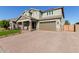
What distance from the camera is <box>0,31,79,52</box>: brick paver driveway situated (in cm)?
507

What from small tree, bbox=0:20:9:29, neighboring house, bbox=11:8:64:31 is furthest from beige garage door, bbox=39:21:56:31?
small tree, bbox=0:20:9:29

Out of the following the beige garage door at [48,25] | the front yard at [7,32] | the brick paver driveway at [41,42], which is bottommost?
the brick paver driveway at [41,42]

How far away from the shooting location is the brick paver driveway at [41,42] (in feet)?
16.6

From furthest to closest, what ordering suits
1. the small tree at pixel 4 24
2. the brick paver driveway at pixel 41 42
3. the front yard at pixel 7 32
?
the front yard at pixel 7 32 → the small tree at pixel 4 24 → the brick paver driveway at pixel 41 42

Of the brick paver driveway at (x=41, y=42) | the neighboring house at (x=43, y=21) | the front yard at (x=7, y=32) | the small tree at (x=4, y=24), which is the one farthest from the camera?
the neighboring house at (x=43, y=21)

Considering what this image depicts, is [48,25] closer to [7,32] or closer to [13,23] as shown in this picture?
[13,23]

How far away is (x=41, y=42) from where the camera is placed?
555 centimetres

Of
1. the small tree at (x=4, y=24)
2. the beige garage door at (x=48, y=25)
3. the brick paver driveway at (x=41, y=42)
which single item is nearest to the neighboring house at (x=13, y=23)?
the small tree at (x=4, y=24)

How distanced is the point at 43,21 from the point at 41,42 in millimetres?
1597

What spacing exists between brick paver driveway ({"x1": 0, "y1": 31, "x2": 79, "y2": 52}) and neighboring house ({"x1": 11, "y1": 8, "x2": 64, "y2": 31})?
1.33ft

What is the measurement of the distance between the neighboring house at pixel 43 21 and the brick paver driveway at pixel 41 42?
406 mm

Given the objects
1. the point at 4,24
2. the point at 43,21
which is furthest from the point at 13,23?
the point at 43,21

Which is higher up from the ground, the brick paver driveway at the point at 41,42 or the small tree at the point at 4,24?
the small tree at the point at 4,24

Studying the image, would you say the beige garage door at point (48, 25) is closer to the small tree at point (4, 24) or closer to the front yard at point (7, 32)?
the front yard at point (7, 32)
